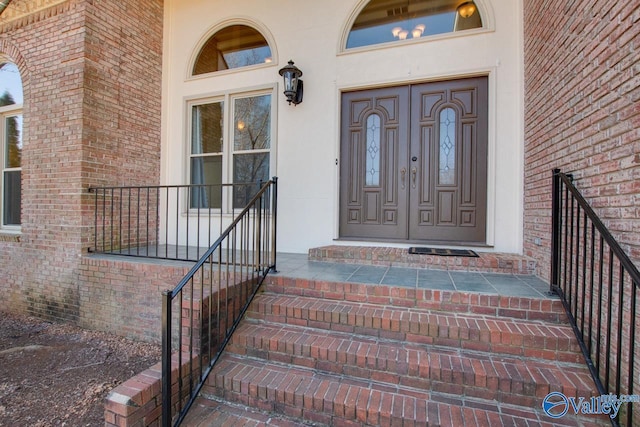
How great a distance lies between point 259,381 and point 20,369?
2.36 m

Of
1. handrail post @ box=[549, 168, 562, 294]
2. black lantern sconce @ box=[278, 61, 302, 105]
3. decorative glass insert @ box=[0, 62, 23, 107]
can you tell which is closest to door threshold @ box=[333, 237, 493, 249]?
handrail post @ box=[549, 168, 562, 294]

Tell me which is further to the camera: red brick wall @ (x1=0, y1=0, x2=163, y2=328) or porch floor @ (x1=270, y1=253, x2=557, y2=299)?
red brick wall @ (x1=0, y1=0, x2=163, y2=328)

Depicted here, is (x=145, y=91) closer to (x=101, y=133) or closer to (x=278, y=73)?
(x=101, y=133)

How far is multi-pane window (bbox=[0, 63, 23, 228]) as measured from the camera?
4441 millimetres

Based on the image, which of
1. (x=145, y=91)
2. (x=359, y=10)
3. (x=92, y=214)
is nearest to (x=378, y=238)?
(x=359, y=10)

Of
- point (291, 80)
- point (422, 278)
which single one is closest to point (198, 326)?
point (422, 278)

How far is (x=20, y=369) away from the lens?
8.60ft

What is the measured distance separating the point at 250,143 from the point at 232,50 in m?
1.49

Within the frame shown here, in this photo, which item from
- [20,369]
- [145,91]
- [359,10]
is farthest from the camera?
[145,91]

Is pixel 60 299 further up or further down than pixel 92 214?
further down

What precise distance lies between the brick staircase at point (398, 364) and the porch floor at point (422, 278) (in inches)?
5.5

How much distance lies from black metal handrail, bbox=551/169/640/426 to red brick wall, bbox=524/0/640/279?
0.13 m

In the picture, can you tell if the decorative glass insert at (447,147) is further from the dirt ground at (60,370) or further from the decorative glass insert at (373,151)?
the dirt ground at (60,370)

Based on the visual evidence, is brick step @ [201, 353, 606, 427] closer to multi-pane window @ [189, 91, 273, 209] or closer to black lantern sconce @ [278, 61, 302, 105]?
multi-pane window @ [189, 91, 273, 209]
